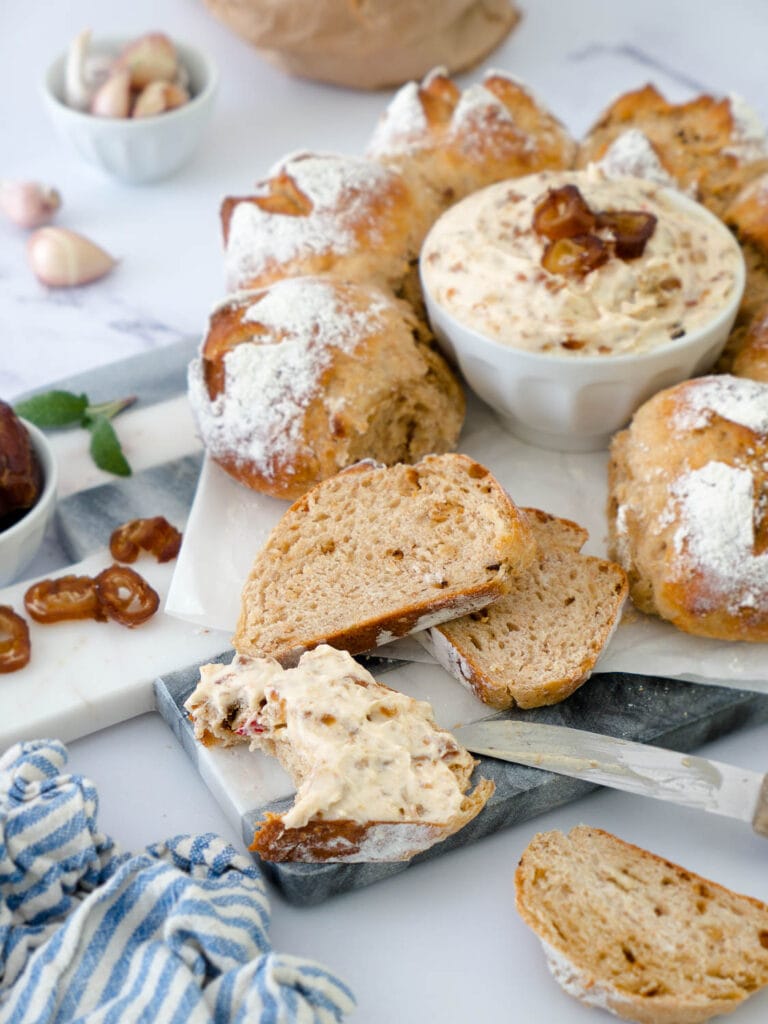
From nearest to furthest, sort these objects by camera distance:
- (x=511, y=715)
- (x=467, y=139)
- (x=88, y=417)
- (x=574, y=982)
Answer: (x=574, y=982), (x=511, y=715), (x=88, y=417), (x=467, y=139)

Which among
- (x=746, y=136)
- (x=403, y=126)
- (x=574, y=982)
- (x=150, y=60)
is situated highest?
(x=746, y=136)

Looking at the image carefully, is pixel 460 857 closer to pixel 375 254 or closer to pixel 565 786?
pixel 565 786

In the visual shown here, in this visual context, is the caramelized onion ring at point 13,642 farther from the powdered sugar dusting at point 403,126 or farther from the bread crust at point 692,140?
the bread crust at point 692,140

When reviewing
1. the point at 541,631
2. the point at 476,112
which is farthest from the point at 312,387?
the point at 476,112

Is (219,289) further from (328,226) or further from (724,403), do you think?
(724,403)

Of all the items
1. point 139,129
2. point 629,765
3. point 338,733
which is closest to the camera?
point 338,733

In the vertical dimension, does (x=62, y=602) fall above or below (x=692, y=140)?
below

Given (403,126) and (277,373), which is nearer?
(277,373)

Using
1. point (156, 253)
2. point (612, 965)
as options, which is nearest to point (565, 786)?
point (612, 965)
